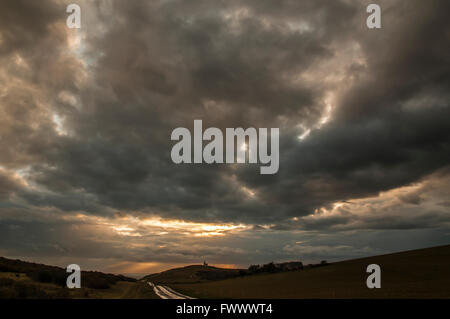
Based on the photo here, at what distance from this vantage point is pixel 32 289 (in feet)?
116
